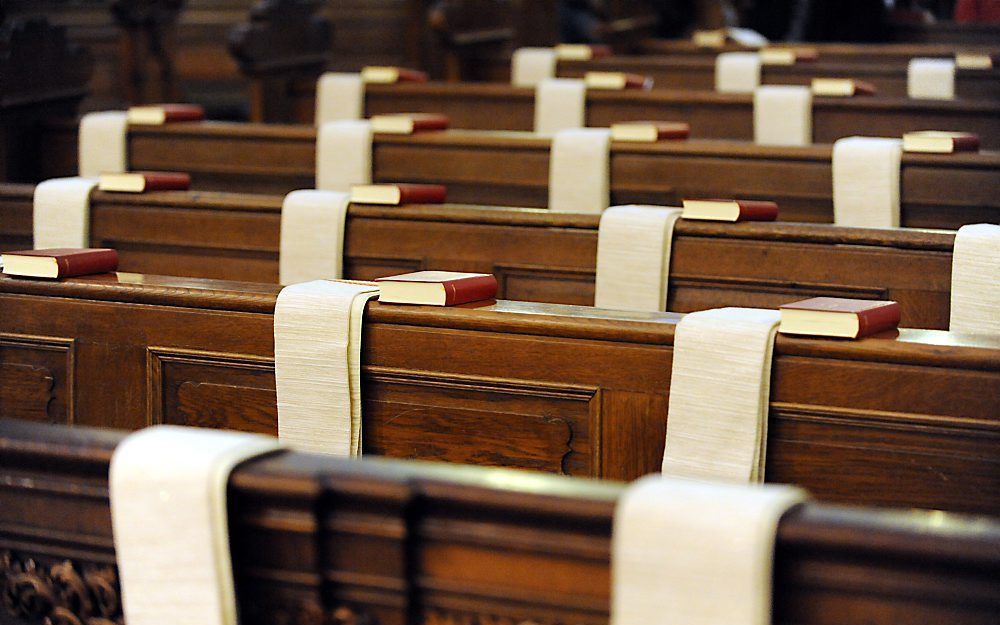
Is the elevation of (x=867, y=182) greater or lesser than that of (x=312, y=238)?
greater

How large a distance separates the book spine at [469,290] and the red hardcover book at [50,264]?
0.76 meters

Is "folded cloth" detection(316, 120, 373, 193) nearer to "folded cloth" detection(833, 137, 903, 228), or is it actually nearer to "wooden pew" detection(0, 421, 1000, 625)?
"folded cloth" detection(833, 137, 903, 228)

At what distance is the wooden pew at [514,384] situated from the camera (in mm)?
1931

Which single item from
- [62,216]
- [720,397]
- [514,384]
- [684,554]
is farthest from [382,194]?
[684,554]

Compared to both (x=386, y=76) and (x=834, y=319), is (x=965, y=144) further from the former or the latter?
(x=386, y=76)

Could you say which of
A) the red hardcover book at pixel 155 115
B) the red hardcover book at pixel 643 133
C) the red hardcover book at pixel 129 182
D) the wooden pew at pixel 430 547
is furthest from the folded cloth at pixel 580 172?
the wooden pew at pixel 430 547

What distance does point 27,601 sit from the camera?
59.7 inches

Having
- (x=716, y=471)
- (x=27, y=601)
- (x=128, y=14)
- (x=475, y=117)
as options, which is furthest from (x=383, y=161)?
(x=27, y=601)

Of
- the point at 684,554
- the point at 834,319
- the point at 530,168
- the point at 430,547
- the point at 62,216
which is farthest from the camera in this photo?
the point at 530,168

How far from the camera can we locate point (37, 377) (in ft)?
8.23

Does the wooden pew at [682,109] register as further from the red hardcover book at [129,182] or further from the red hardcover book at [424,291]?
the red hardcover book at [424,291]

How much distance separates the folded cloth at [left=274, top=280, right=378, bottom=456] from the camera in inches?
87.7

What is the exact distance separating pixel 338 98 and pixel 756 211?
2.71m

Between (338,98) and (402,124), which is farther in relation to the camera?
(338,98)
